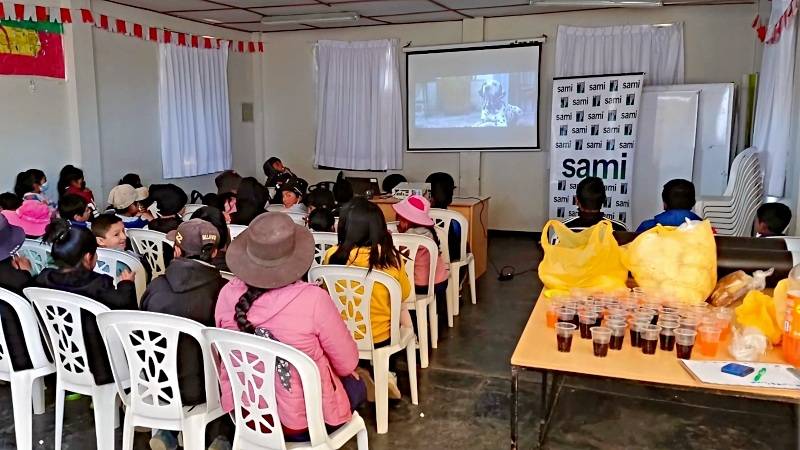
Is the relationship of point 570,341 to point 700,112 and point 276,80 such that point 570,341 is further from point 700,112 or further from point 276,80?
point 276,80

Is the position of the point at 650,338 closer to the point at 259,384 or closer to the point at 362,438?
the point at 362,438

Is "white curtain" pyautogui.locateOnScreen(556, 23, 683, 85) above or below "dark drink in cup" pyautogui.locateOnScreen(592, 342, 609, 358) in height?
above

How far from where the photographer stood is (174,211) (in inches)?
155

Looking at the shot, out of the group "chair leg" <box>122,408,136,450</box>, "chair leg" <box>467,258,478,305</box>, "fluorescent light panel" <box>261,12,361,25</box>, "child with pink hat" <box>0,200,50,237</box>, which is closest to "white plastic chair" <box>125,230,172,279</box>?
"child with pink hat" <box>0,200,50,237</box>

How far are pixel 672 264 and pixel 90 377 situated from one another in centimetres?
220

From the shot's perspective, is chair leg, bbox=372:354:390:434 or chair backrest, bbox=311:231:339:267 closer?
chair leg, bbox=372:354:390:434

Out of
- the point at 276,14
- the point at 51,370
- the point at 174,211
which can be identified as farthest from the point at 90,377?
the point at 276,14

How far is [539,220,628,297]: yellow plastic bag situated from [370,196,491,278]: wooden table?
2.59 metres

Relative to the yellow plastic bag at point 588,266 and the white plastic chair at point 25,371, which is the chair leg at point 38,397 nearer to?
the white plastic chair at point 25,371

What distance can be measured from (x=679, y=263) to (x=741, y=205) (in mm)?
3461

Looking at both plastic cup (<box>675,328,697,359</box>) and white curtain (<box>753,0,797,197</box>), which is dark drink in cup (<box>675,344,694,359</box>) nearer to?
plastic cup (<box>675,328,697,359</box>)

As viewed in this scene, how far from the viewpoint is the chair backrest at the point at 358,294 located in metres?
2.71

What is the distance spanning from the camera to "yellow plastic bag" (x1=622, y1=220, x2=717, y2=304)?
2.13 metres

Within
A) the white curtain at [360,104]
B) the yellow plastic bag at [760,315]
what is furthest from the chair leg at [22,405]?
the white curtain at [360,104]
